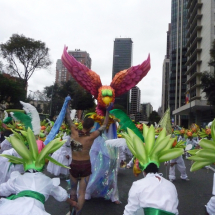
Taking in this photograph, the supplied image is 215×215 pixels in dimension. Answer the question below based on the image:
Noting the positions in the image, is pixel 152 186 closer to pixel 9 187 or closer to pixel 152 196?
pixel 152 196

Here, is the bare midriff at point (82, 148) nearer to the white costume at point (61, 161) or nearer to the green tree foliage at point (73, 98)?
the white costume at point (61, 161)

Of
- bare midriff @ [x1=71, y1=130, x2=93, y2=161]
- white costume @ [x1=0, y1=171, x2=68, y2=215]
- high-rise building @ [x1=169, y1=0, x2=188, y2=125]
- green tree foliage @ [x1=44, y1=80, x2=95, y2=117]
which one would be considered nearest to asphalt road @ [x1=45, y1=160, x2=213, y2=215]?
bare midriff @ [x1=71, y1=130, x2=93, y2=161]

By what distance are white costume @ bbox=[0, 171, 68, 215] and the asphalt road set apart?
1.91 metres

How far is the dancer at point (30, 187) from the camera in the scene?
200 centimetres

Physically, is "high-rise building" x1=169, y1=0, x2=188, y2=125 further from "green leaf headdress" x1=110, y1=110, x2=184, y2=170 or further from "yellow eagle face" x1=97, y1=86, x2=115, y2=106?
"green leaf headdress" x1=110, y1=110, x2=184, y2=170

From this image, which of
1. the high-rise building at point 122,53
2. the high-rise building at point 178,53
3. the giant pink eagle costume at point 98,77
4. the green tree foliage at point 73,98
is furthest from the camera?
the high-rise building at point 178,53

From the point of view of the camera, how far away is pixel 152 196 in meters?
2.09

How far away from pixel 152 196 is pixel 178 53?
221ft

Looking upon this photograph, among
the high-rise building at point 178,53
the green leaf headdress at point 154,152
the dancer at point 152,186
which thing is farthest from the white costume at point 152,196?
the high-rise building at point 178,53

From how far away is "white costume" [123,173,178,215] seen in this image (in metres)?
2.07

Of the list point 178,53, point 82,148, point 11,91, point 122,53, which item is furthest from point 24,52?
point 178,53

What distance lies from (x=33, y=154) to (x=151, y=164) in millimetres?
1106

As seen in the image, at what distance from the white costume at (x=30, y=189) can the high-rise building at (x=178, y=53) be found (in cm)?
5892

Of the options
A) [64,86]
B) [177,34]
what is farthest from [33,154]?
[177,34]
